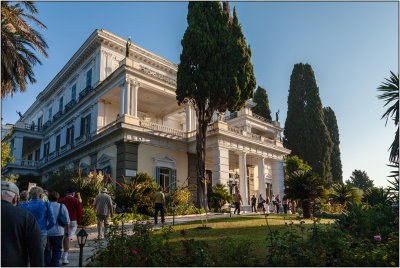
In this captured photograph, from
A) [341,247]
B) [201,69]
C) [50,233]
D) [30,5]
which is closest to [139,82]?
[201,69]

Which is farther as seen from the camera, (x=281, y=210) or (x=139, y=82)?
(x=281, y=210)

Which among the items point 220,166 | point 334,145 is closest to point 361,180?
point 334,145

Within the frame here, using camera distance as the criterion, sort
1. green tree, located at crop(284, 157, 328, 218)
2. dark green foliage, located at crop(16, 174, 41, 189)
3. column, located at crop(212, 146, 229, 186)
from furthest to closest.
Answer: dark green foliage, located at crop(16, 174, 41, 189) < column, located at crop(212, 146, 229, 186) < green tree, located at crop(284, 157, 328, 218)

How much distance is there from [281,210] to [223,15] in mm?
15838

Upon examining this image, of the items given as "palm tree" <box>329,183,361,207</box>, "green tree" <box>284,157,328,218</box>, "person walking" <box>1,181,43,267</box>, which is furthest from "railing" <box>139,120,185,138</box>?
"person walking" <box>1,181,43,267</box>

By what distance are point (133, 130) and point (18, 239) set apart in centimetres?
1801

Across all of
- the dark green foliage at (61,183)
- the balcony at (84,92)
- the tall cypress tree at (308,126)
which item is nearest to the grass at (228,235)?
the dark green foliage at (61,183)

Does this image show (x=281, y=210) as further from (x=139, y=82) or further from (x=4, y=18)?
(x=4, y=18)

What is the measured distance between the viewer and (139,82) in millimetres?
22766

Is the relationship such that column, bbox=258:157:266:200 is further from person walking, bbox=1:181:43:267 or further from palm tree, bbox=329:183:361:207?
person walking, bbox=1:181:43:267

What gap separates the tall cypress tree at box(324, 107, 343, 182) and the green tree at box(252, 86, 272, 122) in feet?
40.9

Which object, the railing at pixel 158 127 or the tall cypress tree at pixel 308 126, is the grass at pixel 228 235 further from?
the tall cypress tree at pixel 308 126

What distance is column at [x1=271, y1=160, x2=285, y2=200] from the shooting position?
1074 inches

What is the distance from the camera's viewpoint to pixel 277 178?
27.6 m
